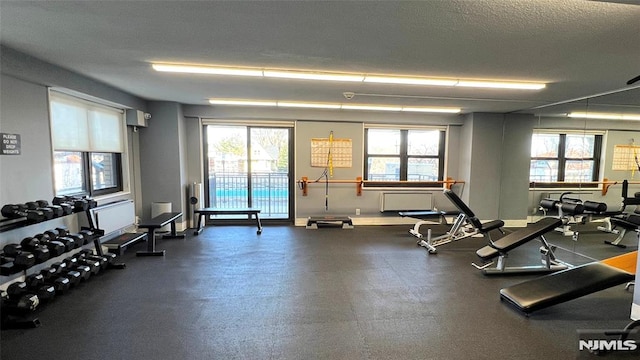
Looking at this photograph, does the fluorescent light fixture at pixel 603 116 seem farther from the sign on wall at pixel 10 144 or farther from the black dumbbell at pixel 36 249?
the sign on wall at pixel 10 144

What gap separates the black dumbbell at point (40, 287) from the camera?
2.58 m

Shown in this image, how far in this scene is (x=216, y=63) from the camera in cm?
291

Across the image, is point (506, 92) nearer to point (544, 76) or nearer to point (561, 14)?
point (544, 76)

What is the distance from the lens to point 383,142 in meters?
6.14

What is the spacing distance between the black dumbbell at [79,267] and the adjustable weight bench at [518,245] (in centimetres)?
461

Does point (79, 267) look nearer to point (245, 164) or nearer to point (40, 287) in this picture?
point (40, 287)

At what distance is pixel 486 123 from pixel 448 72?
131 inches

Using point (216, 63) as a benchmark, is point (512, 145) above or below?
below

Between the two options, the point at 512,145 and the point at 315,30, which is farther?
the point at 512,145

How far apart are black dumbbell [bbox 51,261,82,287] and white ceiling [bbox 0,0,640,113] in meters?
2.15

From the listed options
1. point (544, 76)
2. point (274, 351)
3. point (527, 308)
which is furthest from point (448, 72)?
point (274, 351)

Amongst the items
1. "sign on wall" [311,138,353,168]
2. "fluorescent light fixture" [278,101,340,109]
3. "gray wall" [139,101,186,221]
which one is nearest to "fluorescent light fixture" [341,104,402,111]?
"fluorescent light fixture" [278,101,340,109]

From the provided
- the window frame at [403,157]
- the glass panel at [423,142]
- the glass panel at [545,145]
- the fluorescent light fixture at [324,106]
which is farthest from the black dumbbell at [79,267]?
the glass panel at [545,145]

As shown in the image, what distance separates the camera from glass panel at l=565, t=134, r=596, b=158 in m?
4.41
